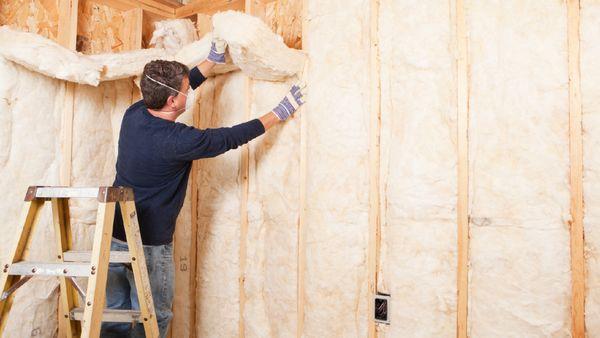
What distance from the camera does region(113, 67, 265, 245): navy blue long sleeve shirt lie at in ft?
6.70

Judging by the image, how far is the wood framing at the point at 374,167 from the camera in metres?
2.13

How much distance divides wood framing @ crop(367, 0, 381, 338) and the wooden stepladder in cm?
109

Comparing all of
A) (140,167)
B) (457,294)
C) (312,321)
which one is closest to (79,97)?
(140,167)

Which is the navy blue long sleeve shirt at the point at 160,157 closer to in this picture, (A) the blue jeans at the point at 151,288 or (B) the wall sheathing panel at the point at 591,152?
(A) the blue jeans at the point at 151,288

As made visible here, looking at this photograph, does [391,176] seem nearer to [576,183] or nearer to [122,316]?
[576,183]

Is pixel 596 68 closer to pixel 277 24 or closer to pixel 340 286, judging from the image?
pixel 340 286

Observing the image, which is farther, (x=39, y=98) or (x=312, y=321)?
(x=39, y=98)

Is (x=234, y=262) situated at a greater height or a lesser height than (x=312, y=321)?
greater

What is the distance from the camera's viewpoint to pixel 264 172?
2.64 meters

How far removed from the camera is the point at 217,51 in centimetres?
235

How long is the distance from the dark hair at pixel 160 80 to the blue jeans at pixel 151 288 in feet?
2.60

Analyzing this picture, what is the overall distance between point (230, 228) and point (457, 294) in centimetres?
151

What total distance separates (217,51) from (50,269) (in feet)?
4.60

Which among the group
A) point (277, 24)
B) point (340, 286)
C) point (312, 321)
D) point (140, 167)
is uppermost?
point (277, 24)
